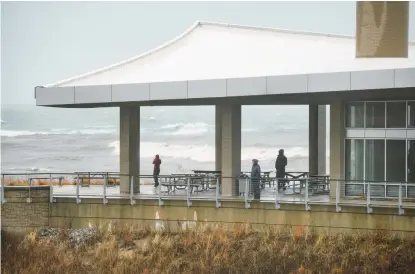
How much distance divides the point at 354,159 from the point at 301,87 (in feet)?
12.9

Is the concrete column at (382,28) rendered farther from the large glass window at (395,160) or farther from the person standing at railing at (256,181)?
the person standing at railing at (256,181)

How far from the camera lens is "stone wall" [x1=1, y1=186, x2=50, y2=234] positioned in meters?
28.4

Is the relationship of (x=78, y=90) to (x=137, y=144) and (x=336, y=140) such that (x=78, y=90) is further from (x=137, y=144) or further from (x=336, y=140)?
(x=336, y=140)

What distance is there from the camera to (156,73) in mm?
30656

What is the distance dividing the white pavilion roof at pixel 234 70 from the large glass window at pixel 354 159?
2912mm

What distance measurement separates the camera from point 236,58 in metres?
30.6

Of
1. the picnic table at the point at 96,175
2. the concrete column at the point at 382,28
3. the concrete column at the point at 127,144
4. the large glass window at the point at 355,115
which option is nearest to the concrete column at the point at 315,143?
the large glass window at the point at 355,115

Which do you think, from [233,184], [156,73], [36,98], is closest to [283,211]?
[233,184]

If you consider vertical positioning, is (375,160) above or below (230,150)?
below

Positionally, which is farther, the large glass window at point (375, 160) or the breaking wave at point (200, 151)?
the breaking wave at point (200, 151)

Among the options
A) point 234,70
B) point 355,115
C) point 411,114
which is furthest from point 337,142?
point 234,70

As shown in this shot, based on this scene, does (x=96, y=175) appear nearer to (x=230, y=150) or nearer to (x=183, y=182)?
→ (x=183, y=182)

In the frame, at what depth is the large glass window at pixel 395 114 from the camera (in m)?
27.8

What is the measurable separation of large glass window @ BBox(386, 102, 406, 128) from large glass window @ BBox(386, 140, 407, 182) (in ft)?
1.92
